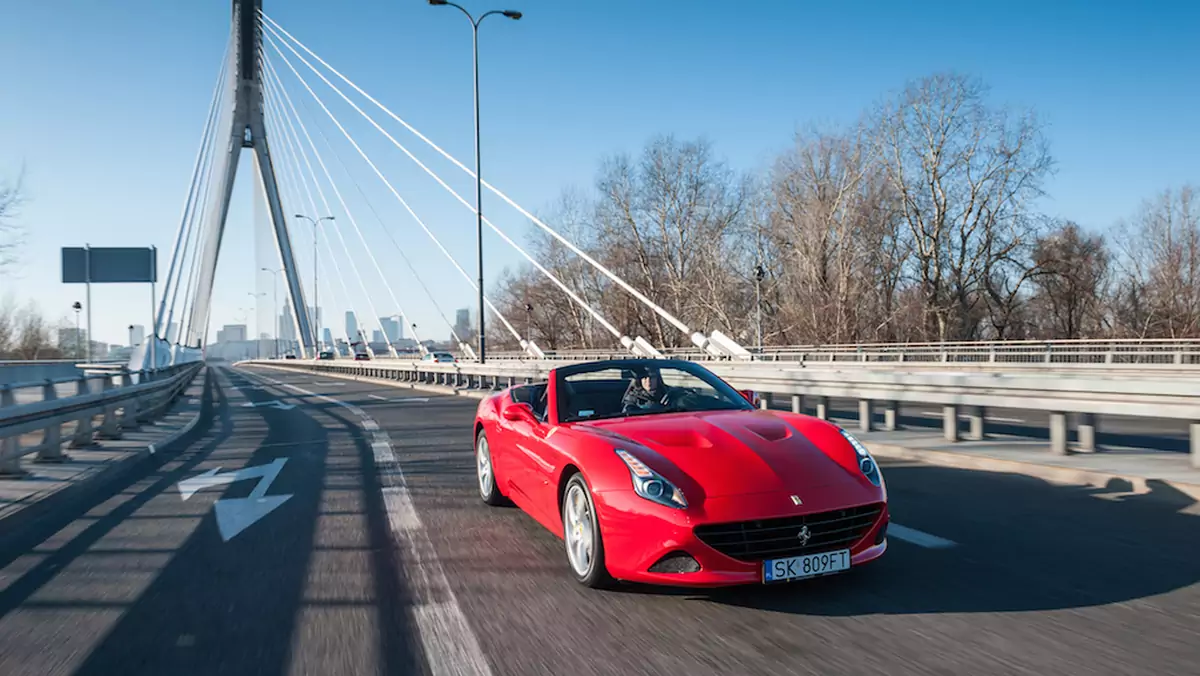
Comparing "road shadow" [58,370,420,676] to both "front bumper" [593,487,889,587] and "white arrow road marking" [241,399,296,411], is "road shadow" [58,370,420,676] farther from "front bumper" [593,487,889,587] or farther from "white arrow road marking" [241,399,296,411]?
"white arrow road marking" [241,399,296,411]

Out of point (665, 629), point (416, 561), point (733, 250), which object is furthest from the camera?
point (733, 250)

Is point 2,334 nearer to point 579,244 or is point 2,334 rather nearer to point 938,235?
point 579,244

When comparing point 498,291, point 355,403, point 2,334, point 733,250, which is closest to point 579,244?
point 733,250

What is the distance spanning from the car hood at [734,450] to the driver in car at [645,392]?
0.39 m

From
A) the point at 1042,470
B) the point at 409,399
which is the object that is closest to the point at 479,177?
the point at 409,399

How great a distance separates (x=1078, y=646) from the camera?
3.68 meters

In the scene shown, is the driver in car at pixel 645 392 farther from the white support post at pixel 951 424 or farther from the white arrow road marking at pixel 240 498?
the white support post at pixel 951 424

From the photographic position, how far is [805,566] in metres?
4.30

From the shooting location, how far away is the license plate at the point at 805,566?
13.9ft

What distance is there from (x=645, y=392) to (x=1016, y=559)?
8.18 ft

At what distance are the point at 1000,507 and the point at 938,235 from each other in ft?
131

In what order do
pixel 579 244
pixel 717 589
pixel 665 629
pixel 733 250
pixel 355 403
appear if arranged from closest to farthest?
pixel 665 629
pixel 717 589
pixel 355 403
pixel 733 250
pixel 579 244

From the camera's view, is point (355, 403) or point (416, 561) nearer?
point (416, 561)

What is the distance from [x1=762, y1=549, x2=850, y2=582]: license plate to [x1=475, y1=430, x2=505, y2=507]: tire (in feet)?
11.2
